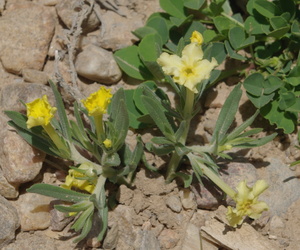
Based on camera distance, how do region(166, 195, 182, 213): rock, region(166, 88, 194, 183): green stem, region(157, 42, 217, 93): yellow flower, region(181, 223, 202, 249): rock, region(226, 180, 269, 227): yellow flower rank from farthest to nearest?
region(166, 195, 182, 213): rock, region(181, 223, 202, 249): rock, region(166, 88, 194, 183): green stem, region(226, 180, 269, 227): yellow flower, region(157, 42, 217, 93): yellow flower

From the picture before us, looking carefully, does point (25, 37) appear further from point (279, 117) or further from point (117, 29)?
point (279, 117)

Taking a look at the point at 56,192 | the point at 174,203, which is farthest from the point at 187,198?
the point at 56,192

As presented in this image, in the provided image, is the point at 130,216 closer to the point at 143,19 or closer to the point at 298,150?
the point at 298,150

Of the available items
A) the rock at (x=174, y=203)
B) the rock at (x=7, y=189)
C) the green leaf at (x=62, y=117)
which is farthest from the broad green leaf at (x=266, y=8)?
the rock at (x=7, y=189)

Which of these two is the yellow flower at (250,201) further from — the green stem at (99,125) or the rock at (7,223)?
the rock at (7,223)

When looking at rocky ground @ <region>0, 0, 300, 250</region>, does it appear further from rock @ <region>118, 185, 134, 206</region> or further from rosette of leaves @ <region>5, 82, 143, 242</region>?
rosette of leaves @ <region>5, 82, 143, 242</region>

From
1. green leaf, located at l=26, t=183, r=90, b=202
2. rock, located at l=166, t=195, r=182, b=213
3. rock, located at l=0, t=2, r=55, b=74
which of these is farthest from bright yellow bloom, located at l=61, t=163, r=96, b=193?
rock, located at l=0, t=2, r=55, b=74
